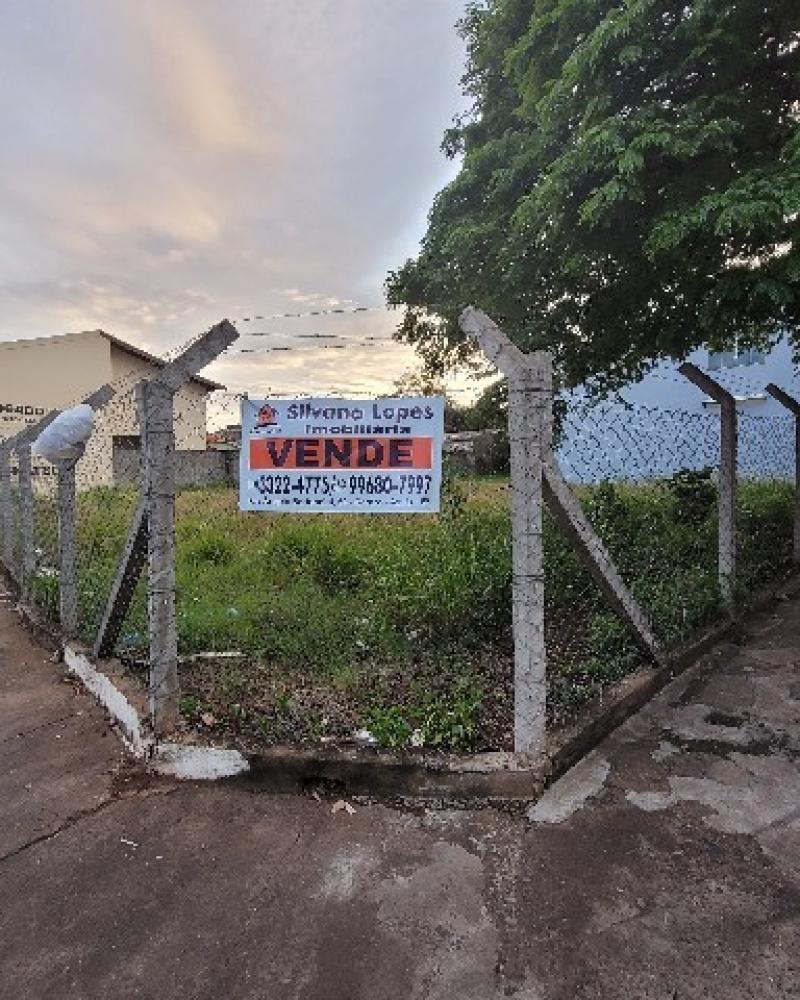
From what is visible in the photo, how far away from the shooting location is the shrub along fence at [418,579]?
9.59 ft

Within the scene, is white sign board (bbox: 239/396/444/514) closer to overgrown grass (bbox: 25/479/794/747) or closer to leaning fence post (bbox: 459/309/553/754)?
leaning fence post (bbox: 459/309/553/754)

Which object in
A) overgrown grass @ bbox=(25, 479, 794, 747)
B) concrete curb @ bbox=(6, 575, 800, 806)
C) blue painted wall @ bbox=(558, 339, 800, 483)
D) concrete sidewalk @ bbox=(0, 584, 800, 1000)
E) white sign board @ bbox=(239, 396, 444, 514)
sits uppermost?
blue painted wall @ bbox=(558, 339, 800, 483)

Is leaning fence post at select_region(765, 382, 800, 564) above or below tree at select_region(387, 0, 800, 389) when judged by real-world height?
below

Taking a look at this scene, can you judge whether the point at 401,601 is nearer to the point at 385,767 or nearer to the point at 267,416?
the point at 385,767

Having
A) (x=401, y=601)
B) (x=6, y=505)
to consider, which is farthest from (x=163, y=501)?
(x=6, y=505)

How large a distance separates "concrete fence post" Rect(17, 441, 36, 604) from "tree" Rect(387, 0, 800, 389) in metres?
4.71

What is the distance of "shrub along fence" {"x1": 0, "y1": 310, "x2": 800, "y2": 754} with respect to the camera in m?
2.92

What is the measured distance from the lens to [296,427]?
299cm

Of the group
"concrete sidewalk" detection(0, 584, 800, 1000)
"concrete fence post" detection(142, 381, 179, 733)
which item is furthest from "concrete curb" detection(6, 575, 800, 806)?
"concrete fence post" detection(142, 381, 179, 733)

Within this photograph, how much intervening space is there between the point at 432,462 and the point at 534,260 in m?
4.27

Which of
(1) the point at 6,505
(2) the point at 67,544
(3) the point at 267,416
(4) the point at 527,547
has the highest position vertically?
(3) the point at 267,416

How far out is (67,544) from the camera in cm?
456

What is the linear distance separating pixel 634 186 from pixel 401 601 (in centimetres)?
355

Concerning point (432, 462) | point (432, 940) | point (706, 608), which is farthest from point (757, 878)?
point (706, 608)
